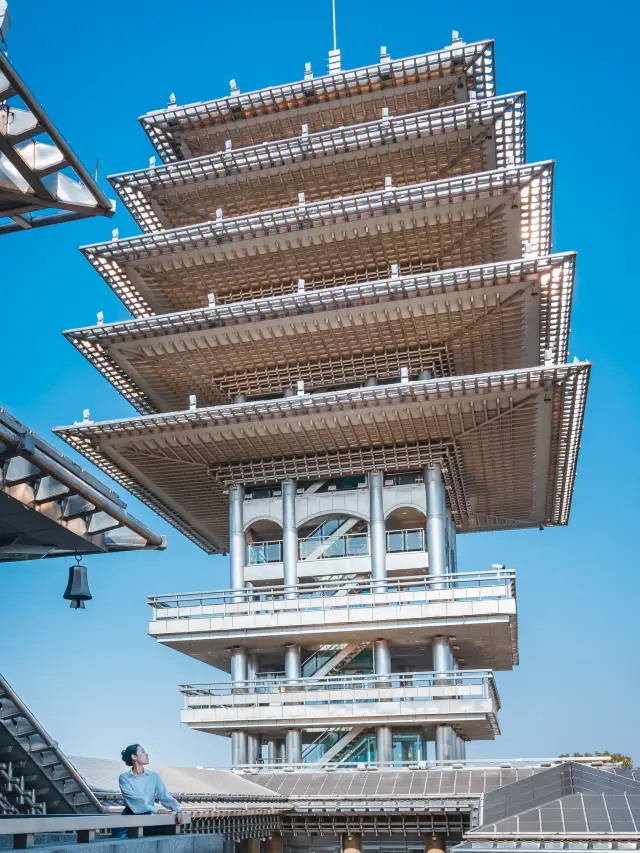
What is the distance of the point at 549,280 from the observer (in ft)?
115

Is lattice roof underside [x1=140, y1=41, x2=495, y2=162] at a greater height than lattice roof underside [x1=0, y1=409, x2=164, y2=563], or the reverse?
lattice roof underside [x1=140, y1=41, x2=495, y2=162]

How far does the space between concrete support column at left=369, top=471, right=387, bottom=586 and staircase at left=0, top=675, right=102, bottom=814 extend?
72.6 ft

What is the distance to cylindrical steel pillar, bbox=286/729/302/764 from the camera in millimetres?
35438

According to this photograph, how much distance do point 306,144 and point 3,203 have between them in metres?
27.7

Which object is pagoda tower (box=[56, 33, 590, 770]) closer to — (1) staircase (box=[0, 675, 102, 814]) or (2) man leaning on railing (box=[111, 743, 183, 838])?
(1) staircase (box=[0, 675, 102, 814])

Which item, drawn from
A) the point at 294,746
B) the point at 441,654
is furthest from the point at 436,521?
the point at 294,746

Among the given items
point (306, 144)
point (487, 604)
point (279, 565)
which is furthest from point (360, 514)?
point (306, 144)

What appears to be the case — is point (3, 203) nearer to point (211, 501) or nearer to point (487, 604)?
point (487, 604)

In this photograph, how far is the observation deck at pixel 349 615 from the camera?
34438mm

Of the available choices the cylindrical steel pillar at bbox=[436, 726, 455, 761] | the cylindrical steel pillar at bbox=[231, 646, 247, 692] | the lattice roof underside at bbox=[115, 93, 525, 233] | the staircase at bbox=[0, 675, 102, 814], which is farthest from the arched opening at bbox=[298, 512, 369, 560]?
the staircase at bbox=[0, 675, 102, 814]

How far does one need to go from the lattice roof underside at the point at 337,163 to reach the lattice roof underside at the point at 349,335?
259 inches

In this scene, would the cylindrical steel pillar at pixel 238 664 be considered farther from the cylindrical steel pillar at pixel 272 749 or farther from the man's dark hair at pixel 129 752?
the man's dark hair at pixel 129 752

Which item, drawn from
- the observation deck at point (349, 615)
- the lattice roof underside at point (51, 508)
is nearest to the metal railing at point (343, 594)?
the observation deck at point (349, 615)

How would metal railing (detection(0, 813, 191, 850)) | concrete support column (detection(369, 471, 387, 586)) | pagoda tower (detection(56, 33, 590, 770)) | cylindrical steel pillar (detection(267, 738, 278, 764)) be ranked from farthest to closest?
cylindrical steel pillar (detection(267, 738, 278, 764)), concrete support column (detection(369, 471, 387, 586)), pagoda tower (detection(56, 33, 590, 770)), metal railing (detection(0, 813, 191, 850))
